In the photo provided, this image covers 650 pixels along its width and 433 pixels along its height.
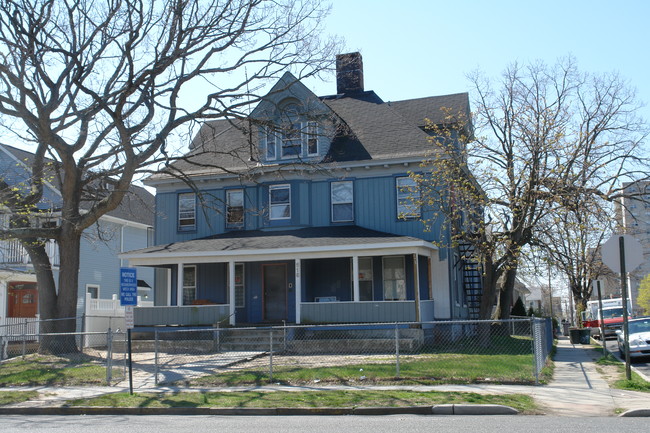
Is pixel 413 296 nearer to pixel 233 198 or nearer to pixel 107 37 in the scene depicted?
pixel 233 198

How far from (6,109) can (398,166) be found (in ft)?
43.6

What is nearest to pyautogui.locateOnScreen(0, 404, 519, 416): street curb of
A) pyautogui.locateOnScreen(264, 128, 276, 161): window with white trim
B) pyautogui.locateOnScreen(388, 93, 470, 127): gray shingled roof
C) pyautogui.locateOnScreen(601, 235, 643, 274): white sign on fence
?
pyautogui.locateOnScreen(601, 235, 643, 274): white sign on fence

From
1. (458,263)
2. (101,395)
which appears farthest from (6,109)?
(458,263)

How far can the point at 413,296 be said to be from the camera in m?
24.4

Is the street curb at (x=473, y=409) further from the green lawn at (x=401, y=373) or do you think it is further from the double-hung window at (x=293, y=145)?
the double-hung window at (x=293, y=145)

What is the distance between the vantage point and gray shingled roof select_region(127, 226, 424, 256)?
74.4 feet

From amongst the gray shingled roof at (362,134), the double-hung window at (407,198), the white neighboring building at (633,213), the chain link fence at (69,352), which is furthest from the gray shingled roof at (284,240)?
the white neighboring building at (633,213)

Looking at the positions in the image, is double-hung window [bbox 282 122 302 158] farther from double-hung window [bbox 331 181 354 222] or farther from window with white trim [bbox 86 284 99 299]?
window with white trim [bbox 86 284 99 299]

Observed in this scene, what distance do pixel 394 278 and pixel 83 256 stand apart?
16.2 meters

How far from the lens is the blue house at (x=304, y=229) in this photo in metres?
23.1

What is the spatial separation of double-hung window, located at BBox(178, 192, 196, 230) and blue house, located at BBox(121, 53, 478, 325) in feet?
0.16

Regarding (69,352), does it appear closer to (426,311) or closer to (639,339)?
(426,311)

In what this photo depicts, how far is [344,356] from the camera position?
63.0 feet

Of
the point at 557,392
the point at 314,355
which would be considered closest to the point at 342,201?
the point at 314,355
